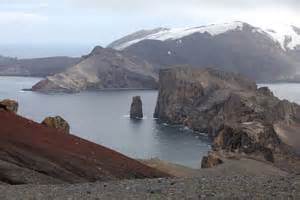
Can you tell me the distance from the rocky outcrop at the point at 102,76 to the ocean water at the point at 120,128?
26274 mm

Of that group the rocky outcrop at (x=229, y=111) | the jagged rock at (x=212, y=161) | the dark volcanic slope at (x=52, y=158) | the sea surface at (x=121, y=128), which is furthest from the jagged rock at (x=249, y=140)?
the dark volcanic slope at (x=52, y=158)

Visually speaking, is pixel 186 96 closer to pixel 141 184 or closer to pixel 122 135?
pixel 122 135

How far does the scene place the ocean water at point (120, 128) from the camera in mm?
65425

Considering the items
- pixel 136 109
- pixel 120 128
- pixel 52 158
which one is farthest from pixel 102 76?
pixel 52 158

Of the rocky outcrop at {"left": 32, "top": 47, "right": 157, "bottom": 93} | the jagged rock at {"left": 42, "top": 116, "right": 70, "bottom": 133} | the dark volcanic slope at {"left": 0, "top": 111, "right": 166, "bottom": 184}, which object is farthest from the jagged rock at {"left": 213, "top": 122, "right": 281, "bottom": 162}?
the rocky outcrop at {"left": 32, "top": 47, "right": 157, "bottom": 93}

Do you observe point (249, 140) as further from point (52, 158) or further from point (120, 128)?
point (52, 158)

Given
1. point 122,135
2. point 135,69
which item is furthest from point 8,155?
point 135,69

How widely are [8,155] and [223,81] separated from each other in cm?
10359

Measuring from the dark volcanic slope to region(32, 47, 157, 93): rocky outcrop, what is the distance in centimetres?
14173

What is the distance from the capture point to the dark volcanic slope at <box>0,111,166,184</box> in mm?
17114

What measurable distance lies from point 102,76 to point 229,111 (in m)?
97.7

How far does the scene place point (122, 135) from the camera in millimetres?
78312

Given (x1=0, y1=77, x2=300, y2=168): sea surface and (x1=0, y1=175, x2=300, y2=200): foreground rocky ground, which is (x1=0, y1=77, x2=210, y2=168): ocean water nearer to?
(x1=0, y1=77, x2=300, y2=168): sea surface

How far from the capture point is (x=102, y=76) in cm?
18250
